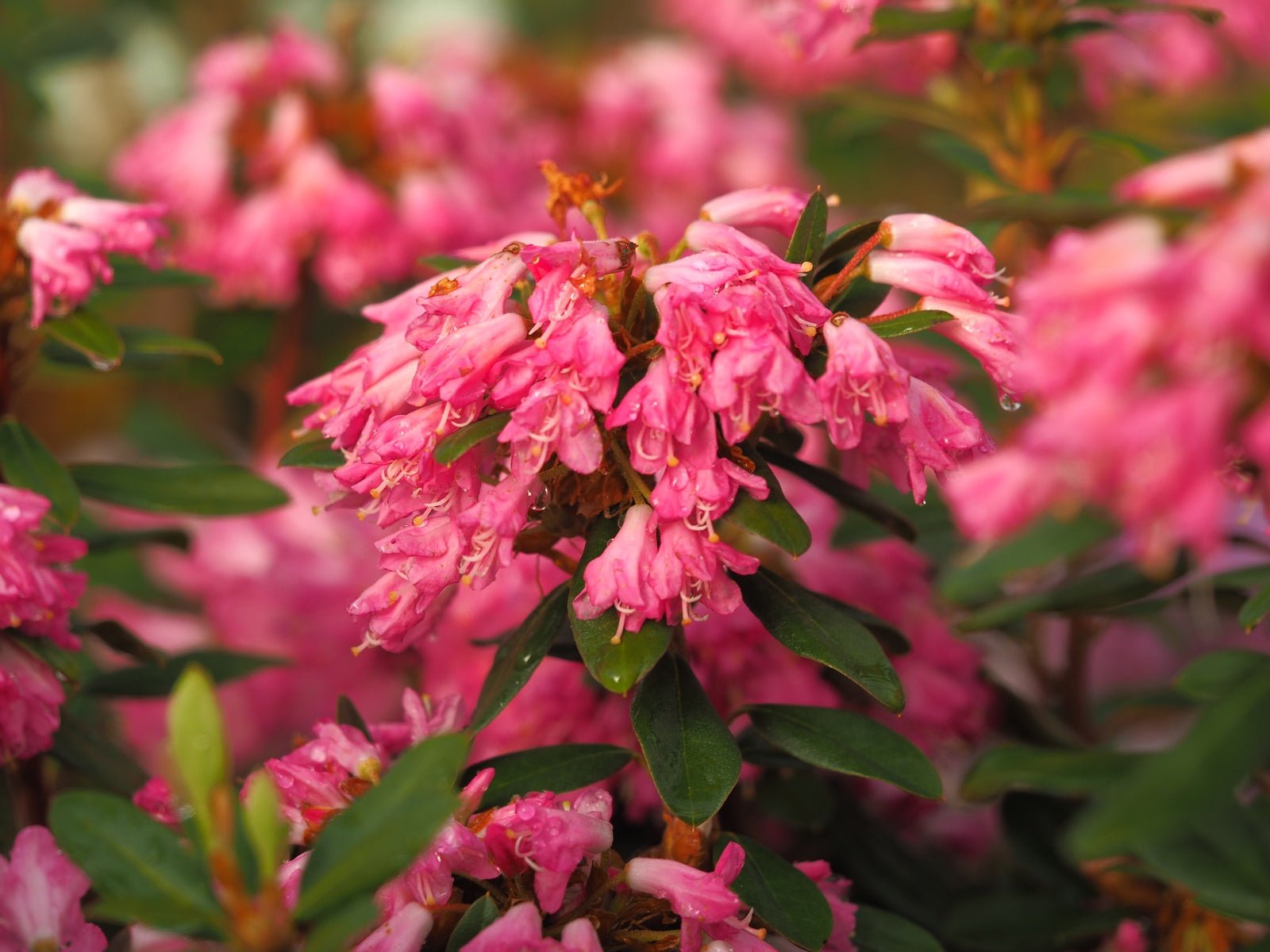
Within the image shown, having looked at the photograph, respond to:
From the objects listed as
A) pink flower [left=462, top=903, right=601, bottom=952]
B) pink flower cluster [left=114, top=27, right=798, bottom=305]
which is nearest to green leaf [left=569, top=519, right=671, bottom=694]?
pink flower [left=462, top=903, right=601, bottom=952]

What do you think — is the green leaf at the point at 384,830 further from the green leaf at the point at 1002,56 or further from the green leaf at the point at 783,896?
the green leaf at the point at 1002,56

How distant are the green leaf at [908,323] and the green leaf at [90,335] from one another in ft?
1.84

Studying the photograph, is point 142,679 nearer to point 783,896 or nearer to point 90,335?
point 90,335

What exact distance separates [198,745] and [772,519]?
1.07 ft

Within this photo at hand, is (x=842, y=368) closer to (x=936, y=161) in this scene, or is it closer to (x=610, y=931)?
(x=610, y=931)

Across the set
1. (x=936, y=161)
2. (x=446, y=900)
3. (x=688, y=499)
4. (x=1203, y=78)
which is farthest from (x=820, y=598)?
(x=936, y=161)

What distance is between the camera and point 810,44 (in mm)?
1158

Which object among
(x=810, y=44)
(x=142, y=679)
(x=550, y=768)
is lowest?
(x=142, y=679)

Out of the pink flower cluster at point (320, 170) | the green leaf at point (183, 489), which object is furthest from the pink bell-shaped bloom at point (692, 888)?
the pink flower cluster at point (320, 170)

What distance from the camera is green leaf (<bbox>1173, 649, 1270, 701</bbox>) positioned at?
705mm

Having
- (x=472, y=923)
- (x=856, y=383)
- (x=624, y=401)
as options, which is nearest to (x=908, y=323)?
(x=856, y=383)

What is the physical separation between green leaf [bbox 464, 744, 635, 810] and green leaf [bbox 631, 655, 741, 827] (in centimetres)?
7

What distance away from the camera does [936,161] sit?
276 centimetres

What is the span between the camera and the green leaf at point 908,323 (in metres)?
0.75
